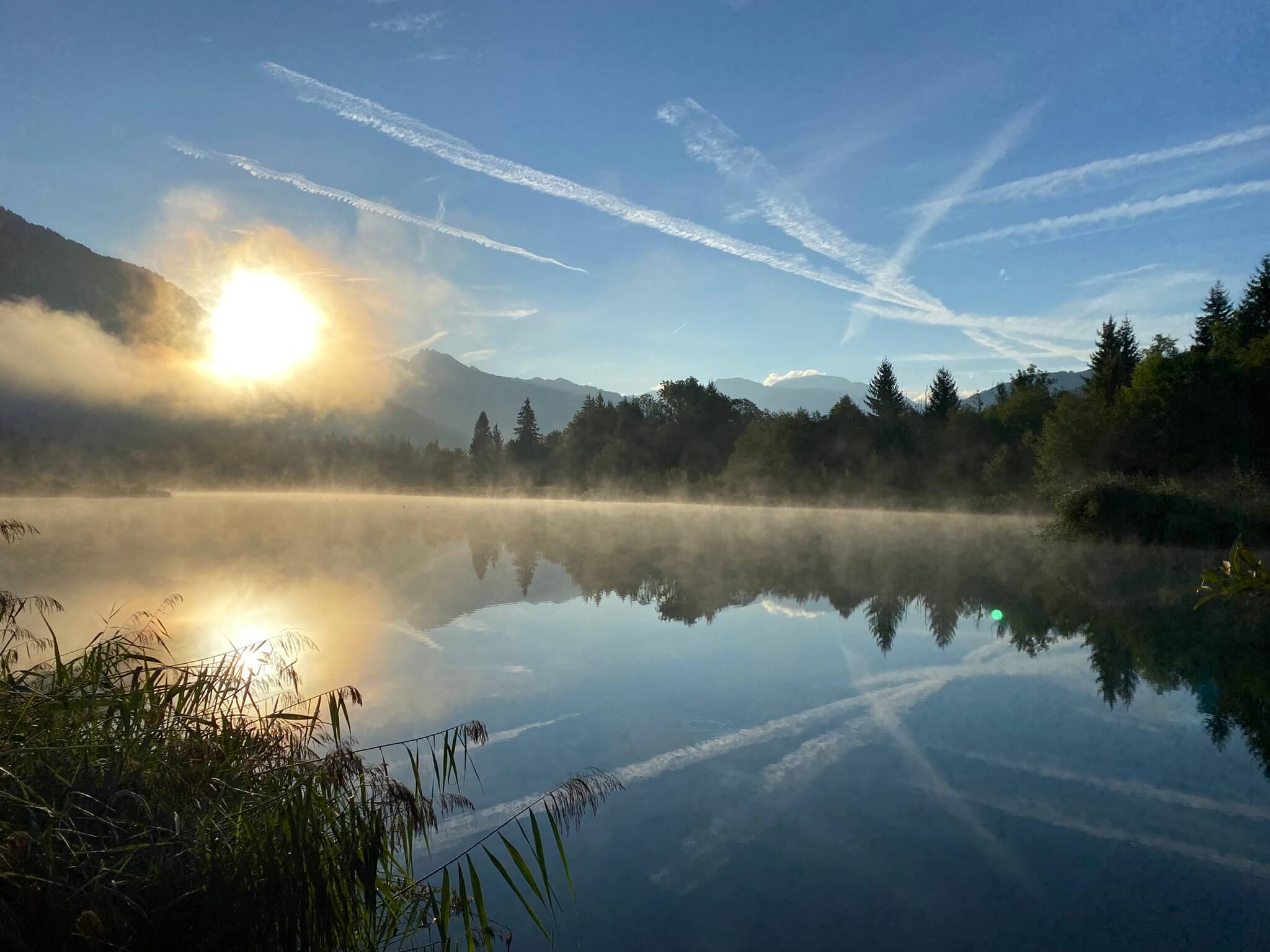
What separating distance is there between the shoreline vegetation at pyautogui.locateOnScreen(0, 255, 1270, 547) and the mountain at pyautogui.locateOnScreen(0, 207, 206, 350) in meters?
69.4

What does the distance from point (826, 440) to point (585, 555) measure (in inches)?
1517

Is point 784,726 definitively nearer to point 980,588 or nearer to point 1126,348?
point 980,588

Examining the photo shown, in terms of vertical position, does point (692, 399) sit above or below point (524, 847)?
above

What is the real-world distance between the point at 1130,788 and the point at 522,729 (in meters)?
5.47

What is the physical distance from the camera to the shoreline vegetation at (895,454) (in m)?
26.8

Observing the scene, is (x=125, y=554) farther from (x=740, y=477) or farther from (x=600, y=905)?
(x=740, y=477)

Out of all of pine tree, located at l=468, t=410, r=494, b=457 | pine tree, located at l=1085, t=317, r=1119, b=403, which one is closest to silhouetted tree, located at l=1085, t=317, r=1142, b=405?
pine tree, located at l=1085, t=317, r=1119, b=403

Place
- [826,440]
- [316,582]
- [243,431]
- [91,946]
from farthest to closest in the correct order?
[243,431]
[826,440]
[316,582]
[91,946]

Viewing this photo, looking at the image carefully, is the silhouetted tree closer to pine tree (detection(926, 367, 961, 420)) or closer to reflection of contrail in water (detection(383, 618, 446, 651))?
pine tree (detection(926, 367, 961, 420))

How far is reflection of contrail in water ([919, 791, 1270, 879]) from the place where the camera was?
491 centimetres

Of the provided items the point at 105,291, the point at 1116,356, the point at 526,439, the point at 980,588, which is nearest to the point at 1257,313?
the point at 1116,356

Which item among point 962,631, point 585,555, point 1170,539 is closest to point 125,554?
point 585,555

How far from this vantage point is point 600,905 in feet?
14.8

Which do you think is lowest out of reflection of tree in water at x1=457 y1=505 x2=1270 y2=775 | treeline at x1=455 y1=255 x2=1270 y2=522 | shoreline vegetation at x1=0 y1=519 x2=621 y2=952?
reflection of tree in water at x1=457 y1=505 x2=1270 y2=775
